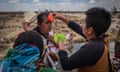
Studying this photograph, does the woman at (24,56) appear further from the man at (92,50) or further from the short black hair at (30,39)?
the man at (92,50)

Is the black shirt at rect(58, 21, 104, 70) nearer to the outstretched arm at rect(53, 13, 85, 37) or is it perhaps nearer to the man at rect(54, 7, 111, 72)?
the man at rect(54, 7, 111, 72)

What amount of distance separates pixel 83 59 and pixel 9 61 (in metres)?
0.44

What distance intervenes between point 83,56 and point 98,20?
0.24 metres

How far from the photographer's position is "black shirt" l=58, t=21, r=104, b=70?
166 centimetres

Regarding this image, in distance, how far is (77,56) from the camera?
1.66 m

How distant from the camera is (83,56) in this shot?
167 cm

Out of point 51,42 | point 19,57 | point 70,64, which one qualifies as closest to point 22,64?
point 19,57

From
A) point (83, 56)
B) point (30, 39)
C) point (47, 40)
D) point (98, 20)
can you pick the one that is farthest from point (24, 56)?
point (47, 40)

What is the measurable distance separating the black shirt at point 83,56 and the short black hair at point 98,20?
0.08m

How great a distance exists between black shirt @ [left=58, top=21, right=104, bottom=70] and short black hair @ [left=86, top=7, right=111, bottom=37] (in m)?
0.08

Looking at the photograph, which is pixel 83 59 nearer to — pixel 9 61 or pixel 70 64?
pixel 70 64

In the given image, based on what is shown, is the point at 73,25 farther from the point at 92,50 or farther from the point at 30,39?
the point at 30,39

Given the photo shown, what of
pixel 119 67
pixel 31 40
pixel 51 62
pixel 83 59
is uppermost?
pixel 31 40

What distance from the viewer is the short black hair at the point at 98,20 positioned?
1.74 m
